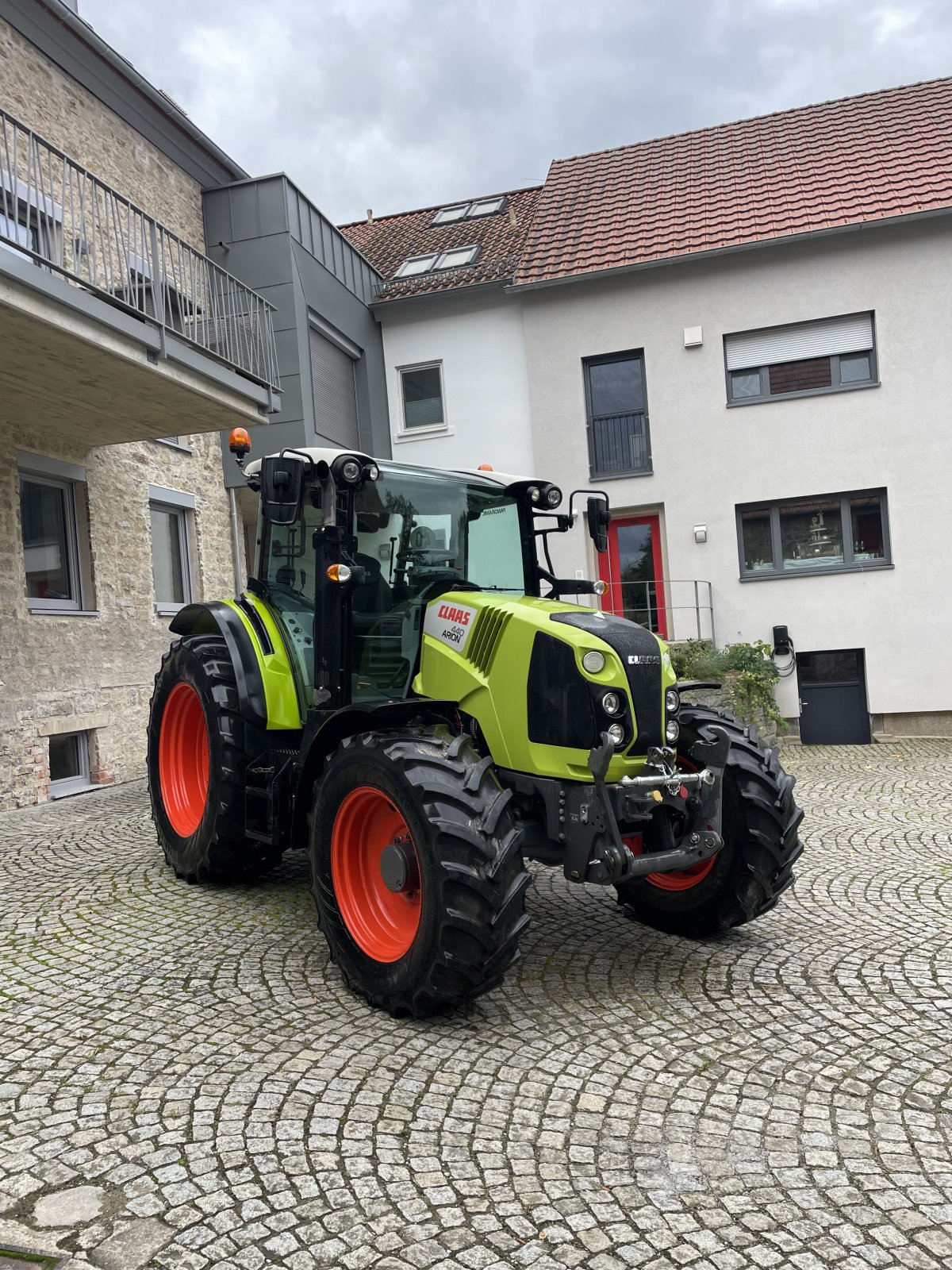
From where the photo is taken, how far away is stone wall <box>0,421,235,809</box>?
26.1 feet

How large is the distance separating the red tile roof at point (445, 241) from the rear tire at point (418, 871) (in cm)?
1170

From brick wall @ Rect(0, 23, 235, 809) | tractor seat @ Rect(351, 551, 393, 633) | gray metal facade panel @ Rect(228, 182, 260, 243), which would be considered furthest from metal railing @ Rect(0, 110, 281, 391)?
tractor seat @ Rect(351, 551, 393, 633)

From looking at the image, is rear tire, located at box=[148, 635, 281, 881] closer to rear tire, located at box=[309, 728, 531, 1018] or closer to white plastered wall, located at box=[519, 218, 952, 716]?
rear tire, located at box=[309, 728, 531, 1018]

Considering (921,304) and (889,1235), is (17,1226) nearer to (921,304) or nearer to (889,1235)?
(889,1235)

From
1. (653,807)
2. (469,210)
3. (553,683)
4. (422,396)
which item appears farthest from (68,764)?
(469,210)

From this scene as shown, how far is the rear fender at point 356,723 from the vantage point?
371cm

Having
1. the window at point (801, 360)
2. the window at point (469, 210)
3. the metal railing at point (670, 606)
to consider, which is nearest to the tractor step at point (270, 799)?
the metal railing at point (670, 606)

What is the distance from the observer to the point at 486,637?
372cm

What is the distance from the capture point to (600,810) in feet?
10.8

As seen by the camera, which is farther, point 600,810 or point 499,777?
point 499,777

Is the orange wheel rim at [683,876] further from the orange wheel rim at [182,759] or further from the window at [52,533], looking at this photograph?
the window at [52,533]

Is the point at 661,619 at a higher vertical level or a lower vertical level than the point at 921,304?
lower

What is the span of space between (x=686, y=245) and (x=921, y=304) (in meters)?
3.25

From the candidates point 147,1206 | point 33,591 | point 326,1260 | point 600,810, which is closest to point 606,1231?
point 326,1260
